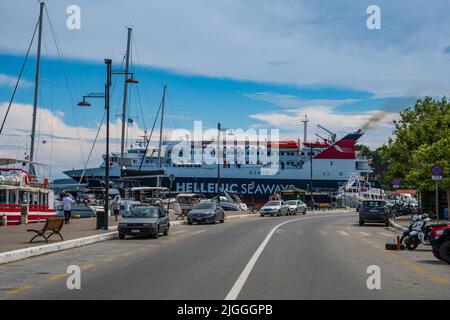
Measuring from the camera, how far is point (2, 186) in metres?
32.2

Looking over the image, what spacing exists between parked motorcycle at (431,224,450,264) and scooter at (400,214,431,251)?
1999 mm

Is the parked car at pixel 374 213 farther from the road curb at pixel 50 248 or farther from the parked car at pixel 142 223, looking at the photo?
the road curb at pixel 50 248

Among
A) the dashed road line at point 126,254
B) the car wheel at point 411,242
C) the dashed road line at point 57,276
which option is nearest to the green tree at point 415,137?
the car wheel at point 411,242

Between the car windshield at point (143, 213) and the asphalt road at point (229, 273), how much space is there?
448 cm

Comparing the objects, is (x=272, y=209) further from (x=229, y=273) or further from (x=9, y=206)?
(x=229, y=273)

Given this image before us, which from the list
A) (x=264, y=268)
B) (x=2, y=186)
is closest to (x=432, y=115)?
(x=2, y=186)

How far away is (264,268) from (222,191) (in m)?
81.3

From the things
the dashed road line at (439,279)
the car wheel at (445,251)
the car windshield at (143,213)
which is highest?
the car windshield at (143,213)

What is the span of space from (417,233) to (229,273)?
8.35 m

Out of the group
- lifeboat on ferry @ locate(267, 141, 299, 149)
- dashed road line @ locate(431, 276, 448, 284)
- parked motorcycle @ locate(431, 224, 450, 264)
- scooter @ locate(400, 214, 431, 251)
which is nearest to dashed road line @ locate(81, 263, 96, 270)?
dashed road line @ locate(431, 276, 448, 284)

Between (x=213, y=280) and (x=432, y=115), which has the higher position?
(x=432, y=115)

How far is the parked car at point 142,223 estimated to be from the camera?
23.2 metres
